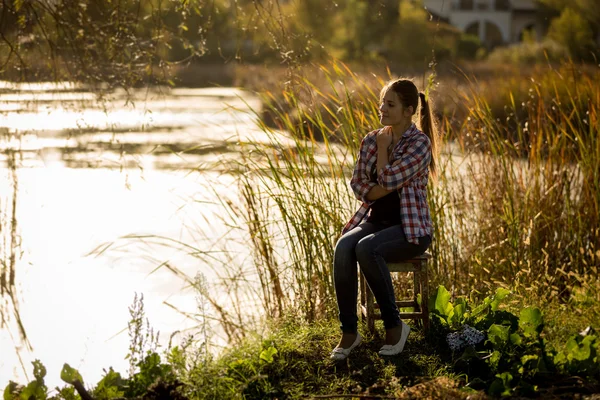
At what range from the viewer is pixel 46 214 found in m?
9.74

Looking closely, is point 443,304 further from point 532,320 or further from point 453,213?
point 453,213

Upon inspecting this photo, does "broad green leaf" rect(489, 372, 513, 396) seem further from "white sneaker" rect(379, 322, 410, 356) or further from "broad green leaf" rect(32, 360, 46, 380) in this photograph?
"broad green leaf" rect(32, 360, 46, 380)

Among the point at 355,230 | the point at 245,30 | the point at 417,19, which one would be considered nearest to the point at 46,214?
the point at 245,30

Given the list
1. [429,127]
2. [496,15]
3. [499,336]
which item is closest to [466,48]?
[496,15]

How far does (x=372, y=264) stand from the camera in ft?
11.0

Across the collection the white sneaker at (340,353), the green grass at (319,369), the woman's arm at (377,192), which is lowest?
the green grass at (319,369)

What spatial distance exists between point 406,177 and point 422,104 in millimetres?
389

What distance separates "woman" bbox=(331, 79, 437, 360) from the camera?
11.2ft

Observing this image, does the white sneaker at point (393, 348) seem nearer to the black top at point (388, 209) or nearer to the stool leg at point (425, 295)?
the stool leg at point (425, 295)

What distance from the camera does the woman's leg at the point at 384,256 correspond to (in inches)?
133

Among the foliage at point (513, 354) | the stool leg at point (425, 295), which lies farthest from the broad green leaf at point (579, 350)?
the stool leg at point (425, 295)

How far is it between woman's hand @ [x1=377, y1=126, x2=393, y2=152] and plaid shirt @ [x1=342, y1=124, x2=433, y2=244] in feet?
0.13

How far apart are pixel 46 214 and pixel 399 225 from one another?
7.07 metres

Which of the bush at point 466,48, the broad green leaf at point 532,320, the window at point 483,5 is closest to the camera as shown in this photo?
the broad green leaf at point 532,320
